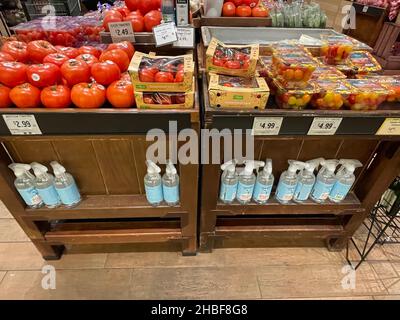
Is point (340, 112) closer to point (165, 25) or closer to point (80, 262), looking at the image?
point (165, 25)

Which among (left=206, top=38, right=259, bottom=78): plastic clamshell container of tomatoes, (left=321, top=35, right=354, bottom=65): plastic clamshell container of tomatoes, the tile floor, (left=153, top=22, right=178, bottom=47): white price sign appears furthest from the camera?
the tile floor

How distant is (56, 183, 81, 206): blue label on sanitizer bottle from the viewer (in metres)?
1.19

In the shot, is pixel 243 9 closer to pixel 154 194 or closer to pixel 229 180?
pixel 229 180

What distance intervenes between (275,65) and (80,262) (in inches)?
58.4

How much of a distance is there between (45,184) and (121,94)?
0.60 meters

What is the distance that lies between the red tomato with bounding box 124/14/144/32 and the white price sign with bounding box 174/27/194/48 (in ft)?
0.67

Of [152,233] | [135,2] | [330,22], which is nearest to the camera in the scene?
[135,2]

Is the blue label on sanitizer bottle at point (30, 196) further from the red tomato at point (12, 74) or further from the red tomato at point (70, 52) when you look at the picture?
the red tomato at point (70, 52)

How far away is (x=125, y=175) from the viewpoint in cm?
126

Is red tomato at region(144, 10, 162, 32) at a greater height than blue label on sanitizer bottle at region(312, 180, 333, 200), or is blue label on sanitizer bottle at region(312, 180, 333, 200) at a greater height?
red tomato at region(144, 10, 162, 32)

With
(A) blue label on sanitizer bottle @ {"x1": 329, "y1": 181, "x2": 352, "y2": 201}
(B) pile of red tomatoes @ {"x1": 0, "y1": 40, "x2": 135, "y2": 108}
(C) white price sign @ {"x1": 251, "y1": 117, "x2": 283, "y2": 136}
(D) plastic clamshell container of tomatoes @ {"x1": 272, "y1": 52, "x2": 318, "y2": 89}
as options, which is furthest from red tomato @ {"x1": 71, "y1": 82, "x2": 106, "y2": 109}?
(A) blue label on sanitizer bottle @ {"x1": 329, "y1": 181, "x2": 352, "y2": 201}

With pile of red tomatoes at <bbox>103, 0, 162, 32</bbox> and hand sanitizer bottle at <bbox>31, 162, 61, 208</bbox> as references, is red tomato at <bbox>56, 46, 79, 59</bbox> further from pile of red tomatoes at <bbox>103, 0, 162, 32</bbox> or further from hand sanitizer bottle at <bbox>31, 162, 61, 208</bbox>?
hand sanitizer bottle at <bbox>31, 162, 61, 208</bbox>
